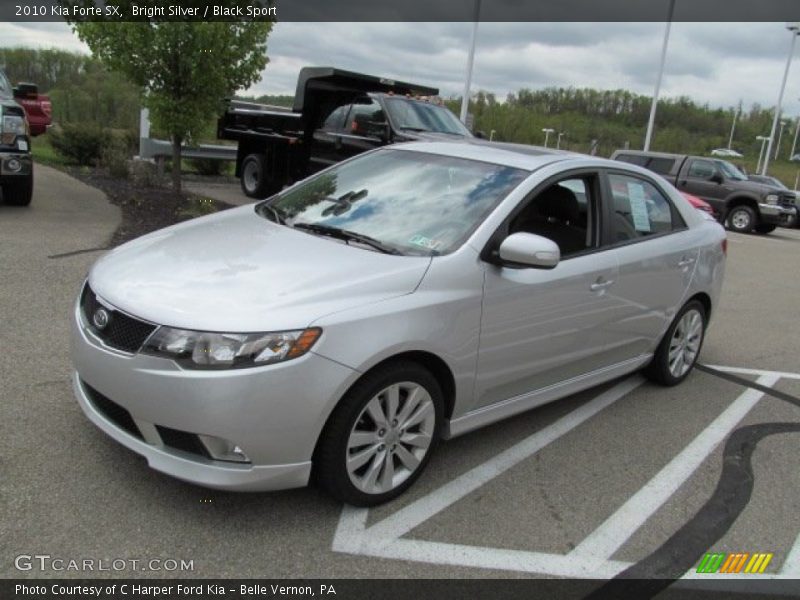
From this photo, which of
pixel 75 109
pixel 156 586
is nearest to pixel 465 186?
pixel 156 586

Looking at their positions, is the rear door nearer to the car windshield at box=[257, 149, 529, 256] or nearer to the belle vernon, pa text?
the car windshield at box=[257, 149, 529, 256]

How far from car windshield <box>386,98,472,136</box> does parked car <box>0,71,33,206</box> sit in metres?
4.98

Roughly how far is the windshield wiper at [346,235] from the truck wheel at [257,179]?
30.5 feet

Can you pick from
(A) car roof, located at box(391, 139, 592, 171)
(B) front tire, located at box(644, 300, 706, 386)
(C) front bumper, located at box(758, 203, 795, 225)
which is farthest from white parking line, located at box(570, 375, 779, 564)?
(C) front bumper, located at box(758, 203, 795, 225)

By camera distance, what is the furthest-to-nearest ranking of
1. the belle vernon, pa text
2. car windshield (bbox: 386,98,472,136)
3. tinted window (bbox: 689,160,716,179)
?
tinted window (bbox: 689,160,716,179) < car windshield (bbox: 386,98,472,136) < the belle vernon, pa text

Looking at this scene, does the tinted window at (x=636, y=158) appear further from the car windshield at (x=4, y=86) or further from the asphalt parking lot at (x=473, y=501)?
the asphalt parking lot at (x=473, y=501)

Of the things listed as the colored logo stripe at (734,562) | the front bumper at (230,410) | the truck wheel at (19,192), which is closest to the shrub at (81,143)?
the truck wheel at (19,192)

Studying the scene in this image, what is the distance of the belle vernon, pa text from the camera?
2.47 meters

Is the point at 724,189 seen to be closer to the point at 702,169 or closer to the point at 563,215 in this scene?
the point at 702,169

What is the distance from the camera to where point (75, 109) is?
169 ft

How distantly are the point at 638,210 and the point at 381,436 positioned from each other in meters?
2.55

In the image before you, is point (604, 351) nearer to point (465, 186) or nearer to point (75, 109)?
point (465, 186)

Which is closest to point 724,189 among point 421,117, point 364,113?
point 421,117

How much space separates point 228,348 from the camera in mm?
2682
